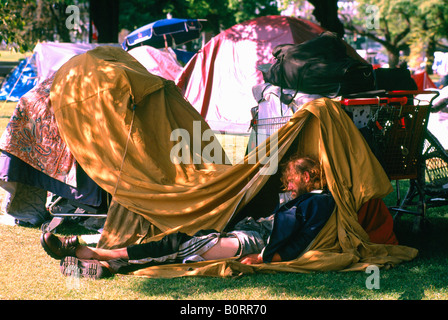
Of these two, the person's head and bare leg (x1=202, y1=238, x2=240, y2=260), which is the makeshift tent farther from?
bare leg (x1=202, y1=238, x2=240, y2=260)

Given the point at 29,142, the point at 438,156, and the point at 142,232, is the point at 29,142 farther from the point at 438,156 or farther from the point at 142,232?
the point at 438,156

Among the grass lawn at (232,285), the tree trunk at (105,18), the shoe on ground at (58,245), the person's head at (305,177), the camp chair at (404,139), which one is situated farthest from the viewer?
the tree trunk at (105,18)

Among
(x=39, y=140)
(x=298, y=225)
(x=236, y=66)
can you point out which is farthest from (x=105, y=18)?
(x=298, y=225)

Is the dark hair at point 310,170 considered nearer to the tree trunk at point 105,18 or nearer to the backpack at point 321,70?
the backpack at point 321,70

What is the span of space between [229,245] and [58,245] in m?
1.32

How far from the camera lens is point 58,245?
427 centimetres

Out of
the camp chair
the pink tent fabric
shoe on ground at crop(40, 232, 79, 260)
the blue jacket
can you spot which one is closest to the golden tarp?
the blue jacket

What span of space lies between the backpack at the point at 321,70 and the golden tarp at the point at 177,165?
32cm

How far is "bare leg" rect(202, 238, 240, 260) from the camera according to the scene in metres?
4.31

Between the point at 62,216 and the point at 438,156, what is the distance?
11.9 ft

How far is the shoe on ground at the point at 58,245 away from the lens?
4.23m

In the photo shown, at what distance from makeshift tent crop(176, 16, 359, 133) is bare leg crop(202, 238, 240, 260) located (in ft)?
23.6

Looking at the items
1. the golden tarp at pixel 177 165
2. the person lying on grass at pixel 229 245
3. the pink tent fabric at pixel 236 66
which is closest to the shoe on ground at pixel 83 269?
the person lying on grass at pixel 229 245

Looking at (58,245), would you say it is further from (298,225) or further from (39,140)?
(298,225)
